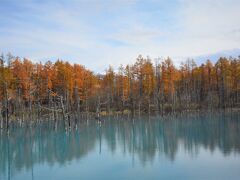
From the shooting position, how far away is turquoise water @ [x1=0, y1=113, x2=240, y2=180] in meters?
20.7

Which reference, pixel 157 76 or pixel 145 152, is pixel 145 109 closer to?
pixel 157 76

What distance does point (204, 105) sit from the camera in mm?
71750

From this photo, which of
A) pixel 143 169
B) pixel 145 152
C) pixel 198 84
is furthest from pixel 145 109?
pixel 143 169

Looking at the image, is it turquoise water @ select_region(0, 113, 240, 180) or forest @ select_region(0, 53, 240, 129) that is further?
forest @ select_region(0, 53, 240, 129)

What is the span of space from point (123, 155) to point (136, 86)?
4698 centimetres

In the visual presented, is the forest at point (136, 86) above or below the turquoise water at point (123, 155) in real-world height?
above

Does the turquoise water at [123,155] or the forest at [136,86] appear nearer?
the turquoise water at [123,155]

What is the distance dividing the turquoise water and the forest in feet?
70.7

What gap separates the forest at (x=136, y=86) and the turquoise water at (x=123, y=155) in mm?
21549

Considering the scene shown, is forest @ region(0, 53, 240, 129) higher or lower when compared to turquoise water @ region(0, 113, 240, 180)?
higher

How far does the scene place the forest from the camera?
64.2m

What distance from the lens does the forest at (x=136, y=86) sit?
211 ft

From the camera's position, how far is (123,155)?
27.3 m

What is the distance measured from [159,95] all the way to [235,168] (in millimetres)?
52204
